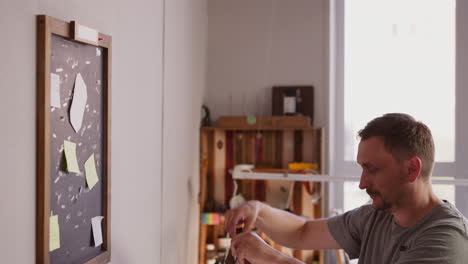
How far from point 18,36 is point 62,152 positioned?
1.24ft

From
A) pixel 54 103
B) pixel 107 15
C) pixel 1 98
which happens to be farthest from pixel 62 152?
pixel 107 15

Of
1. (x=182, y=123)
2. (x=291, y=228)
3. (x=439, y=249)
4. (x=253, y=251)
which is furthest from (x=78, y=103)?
(x=182, y=123)

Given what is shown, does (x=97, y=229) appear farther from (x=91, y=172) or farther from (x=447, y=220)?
(x=447, y=220)

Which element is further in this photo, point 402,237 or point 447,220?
point 402,237

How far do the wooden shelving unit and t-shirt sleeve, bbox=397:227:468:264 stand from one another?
67.6 inches

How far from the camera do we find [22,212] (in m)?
1.41

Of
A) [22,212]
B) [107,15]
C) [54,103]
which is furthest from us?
[107,15]

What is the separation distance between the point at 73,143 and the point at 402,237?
1101 millimetres

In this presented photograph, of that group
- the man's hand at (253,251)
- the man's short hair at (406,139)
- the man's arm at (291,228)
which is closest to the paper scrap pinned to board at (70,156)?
the man's hand at (253,251)

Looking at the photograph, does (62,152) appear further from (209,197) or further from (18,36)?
(209,197)

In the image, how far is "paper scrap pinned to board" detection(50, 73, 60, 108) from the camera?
4.94 feet

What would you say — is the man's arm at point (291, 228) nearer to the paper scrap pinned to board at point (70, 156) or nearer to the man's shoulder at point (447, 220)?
the man's shoulder at point (447, 220)

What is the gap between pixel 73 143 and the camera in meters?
1.65

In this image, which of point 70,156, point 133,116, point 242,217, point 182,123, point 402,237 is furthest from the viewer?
point 182,123
